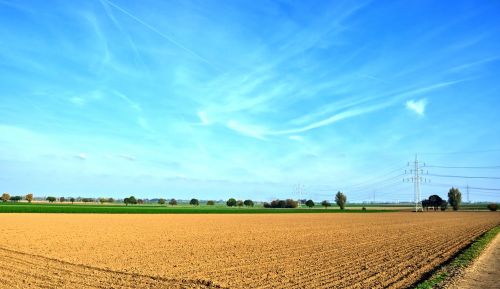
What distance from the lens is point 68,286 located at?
14.5 metres

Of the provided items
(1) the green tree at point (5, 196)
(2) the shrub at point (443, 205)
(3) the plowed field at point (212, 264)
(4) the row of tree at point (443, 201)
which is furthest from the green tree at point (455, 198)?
(1) the green tree at point (5, 196)

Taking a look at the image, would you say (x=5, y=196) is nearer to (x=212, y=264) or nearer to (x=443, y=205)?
(x=443, y=205)

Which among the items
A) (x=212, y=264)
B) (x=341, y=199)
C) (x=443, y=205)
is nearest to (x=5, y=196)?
(x=341, y=199)

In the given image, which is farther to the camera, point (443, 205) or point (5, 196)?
point (5, 196)

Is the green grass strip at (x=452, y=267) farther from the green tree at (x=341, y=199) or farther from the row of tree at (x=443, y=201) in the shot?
the green tree at (x=341, y=199)

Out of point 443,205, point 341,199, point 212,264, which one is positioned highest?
point 341,199

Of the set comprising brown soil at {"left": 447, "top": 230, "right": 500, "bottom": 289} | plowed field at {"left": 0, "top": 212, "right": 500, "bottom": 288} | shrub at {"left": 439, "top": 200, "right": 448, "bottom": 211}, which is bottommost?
plowed field at {"left": 0, "top": 212, "right": 500, "bottom": 288}

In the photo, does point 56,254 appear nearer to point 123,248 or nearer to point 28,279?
point 123,248

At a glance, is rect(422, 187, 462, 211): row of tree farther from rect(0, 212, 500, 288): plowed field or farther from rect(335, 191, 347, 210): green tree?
rect(0, 212, 500, 288): plowed field

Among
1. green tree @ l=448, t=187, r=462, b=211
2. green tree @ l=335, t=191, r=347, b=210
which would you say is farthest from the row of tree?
green tree @ l=335, t=191, r=347, b=210

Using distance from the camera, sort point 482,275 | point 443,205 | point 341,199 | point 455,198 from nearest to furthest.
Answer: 1. point 482,275
2. point 443,205
3. point 455,198
4. point 341,199

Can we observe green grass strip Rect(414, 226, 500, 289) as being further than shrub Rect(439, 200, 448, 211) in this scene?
No

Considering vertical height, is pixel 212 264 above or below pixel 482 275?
below

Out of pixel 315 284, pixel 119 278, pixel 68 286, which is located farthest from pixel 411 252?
pixel 68 286
